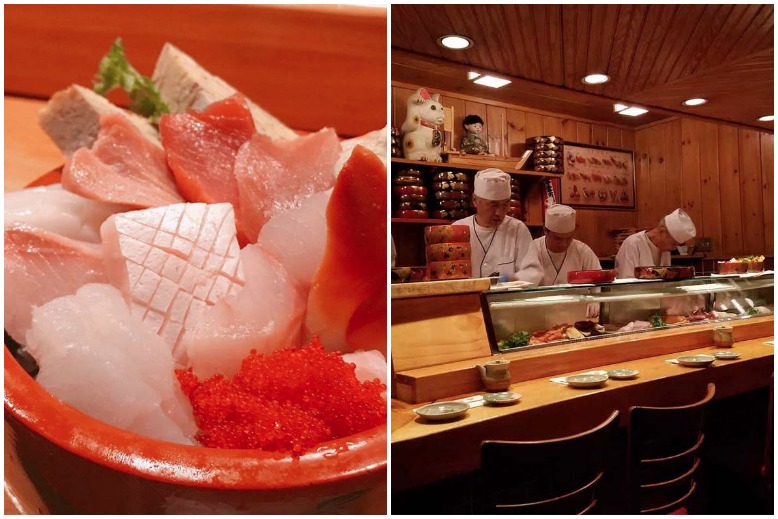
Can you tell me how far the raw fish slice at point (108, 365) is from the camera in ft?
2.58

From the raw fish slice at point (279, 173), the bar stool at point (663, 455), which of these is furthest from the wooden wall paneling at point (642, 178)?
the raw fish slice at point (279, 173)

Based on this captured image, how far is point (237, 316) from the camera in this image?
90 cm

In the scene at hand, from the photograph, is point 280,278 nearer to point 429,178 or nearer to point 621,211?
point 429,178

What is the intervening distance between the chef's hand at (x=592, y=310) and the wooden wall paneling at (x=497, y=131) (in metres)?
2.02

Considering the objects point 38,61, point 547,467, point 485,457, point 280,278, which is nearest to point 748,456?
point 547,467

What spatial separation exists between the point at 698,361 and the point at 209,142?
1.86m

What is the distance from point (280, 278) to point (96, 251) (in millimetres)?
318

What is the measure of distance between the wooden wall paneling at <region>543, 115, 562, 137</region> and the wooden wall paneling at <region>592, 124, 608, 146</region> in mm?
255

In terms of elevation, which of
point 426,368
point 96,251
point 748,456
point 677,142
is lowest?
point 748,456

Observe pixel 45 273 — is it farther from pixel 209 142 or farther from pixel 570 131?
pixel 570 131

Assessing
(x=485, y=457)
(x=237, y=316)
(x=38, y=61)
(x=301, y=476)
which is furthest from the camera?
(x=485, y=457)

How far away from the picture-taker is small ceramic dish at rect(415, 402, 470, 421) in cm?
138

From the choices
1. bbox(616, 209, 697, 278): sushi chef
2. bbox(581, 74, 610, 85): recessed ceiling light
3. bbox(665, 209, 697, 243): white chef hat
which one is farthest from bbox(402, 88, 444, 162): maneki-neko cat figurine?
bbox(665, 209, 697, 243): white chef hat

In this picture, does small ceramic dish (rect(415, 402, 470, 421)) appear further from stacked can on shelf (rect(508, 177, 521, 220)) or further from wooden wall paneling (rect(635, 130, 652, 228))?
wooden wall paneling (rect(635, 130, 652, 228))
